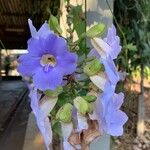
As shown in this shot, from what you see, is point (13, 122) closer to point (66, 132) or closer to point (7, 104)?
Answer: point (7, 104)

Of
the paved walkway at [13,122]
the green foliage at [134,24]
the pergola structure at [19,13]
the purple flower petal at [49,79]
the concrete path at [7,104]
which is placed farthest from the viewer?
the concrete path at [7,104]

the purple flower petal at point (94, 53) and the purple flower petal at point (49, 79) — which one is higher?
the purple flower petal at point (94, 53)

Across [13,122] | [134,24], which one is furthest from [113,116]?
[13,122]

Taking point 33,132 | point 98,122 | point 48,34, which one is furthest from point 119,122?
point 33,132

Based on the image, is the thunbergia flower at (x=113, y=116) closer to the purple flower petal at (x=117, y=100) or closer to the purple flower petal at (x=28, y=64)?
the purple flower petal at (x=117, y=100)

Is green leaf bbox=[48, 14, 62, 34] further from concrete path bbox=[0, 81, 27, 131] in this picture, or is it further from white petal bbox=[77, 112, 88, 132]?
concrete path bbox=[0, 81, 27, 131]

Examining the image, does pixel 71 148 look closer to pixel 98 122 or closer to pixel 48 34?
pixel 98 122

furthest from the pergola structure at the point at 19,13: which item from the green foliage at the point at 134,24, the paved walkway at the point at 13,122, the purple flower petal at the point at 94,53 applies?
the purple flower petal at the point at 94,53
